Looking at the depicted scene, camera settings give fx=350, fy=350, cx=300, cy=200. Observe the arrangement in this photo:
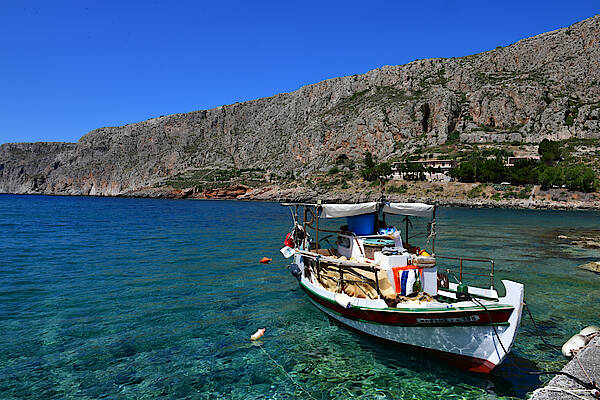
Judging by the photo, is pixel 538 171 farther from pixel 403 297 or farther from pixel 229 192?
pixel 229 192

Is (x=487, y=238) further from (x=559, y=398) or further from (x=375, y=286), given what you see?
(x=559, y=398)

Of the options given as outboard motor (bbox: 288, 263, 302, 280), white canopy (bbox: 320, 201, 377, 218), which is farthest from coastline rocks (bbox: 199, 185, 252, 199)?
white canopy (bbox: 320, 201, 377, 218)

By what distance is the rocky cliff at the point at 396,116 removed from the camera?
379 feet

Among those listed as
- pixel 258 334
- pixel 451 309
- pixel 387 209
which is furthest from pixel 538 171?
pixel 258 334

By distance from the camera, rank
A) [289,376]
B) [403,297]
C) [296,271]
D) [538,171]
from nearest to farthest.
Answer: [289,376]
[403,297]
[296,271]
[538,171]

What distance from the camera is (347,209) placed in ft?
46.6

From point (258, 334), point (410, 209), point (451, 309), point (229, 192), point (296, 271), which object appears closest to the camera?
point (451, 309)

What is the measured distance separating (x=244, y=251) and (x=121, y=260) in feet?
28.9

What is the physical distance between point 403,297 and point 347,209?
14.9ft

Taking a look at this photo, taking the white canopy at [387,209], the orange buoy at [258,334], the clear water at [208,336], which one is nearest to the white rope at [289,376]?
the clear water at [208,336]

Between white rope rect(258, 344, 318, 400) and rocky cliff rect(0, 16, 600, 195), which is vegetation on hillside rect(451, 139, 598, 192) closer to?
rocky cliff rect(0, 16, 600, 195)

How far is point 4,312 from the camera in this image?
13461mm

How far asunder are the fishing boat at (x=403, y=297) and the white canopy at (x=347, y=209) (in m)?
0.04

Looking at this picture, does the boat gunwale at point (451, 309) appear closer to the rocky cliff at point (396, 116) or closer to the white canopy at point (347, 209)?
the white canopy at point (347, 209)
